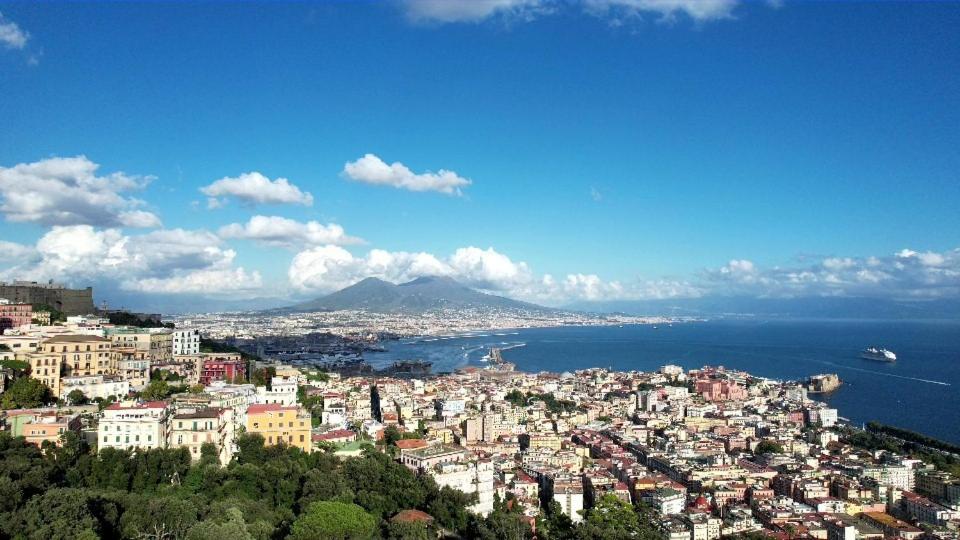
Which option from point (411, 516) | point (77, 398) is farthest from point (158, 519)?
point (77, 398)

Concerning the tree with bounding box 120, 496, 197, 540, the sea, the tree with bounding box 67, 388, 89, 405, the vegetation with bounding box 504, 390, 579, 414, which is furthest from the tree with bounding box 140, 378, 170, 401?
→ the sea

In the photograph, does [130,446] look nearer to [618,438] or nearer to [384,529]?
[384,529]

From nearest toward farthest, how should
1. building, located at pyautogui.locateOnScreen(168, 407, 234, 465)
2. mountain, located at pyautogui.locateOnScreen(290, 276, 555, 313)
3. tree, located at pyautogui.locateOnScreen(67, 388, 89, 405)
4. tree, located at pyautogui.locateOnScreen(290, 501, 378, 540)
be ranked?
tree, located at pyautogui.locateOnScreen(290, 501, 378, 540) → building, located at pyautogui.locateOnScreen(168, 407, 234, 465) → tree, located at pyautogui.locateOnScreen(67, 388, 89, 405) → mountain, located at pyautogui.locateOnScreen(290, 276, 555, 313)

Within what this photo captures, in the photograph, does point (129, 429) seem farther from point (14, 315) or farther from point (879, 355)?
point (879, 355)

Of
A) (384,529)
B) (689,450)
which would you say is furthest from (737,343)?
(384,529)

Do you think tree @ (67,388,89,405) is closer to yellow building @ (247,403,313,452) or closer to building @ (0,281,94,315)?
yellow building @ (247,403,313,452)

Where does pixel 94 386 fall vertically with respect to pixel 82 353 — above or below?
below
